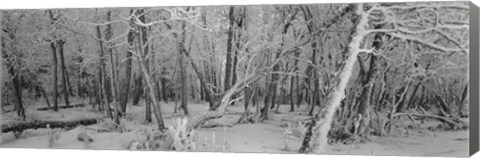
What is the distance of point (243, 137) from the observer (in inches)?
329

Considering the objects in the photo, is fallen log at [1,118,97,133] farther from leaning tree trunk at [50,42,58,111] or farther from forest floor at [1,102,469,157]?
leaning tree trunk at [50,42,58,111]

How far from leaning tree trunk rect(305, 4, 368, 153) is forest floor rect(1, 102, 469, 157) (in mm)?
147

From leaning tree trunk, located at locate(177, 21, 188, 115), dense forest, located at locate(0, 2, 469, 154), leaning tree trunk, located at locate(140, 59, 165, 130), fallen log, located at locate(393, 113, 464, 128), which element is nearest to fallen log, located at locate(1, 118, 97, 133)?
dense forest, located at locate(0, 2, 469, 154)

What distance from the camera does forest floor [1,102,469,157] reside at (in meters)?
7.63

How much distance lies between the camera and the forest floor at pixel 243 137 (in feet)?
25.0

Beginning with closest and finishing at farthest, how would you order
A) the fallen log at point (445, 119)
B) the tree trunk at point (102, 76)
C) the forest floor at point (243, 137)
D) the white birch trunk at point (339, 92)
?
the fallen log at point (445, 119)
the forest floor at point (243, 137)
the white birch trunk at point (339, 92)
the tree trunk at point (102, 76)

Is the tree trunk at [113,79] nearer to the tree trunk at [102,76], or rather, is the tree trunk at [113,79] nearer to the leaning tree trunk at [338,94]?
the tree trunk at [102,76]

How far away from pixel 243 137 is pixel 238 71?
0.75 metres

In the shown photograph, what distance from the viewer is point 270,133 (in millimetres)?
8227

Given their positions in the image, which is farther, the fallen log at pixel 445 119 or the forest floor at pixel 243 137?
the forest floor at pixel 243 137

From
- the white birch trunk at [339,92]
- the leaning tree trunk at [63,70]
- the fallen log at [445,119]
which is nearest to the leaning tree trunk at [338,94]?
the white birch trunk at [339,92]

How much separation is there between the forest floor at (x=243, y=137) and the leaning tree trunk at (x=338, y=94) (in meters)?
0.15

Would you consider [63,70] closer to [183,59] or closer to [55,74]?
[55,74]

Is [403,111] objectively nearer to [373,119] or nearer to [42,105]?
[373,119]
